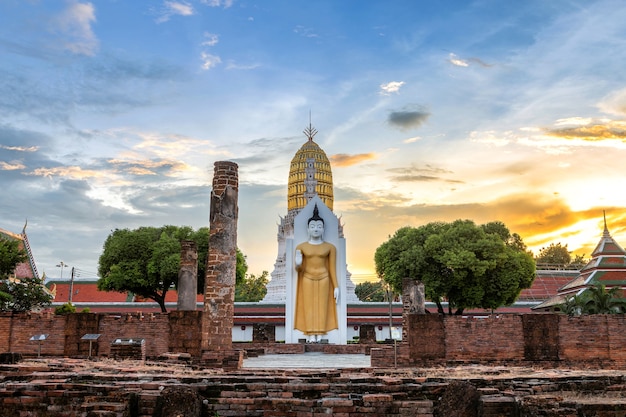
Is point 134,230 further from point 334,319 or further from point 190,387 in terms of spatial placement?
point 190,387

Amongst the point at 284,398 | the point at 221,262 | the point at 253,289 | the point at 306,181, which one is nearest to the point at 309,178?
the point at 306,181

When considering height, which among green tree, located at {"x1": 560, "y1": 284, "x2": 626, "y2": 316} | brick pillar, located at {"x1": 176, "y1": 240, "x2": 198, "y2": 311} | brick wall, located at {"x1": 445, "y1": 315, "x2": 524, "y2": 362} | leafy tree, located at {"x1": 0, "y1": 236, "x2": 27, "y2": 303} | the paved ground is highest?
leafy tree, located at {"x1": 0, "y1": 236, "x2": 27, "y2": 303}

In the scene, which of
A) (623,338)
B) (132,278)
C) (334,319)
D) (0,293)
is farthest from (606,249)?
(0,293)

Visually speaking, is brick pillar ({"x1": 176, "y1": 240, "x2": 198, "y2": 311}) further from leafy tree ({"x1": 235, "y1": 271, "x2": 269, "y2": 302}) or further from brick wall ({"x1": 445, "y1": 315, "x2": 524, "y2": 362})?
leafy tree ({"x1": 235, "y1": 271, "x2": 269, "y2": 302})

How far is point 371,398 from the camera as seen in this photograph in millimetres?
8000

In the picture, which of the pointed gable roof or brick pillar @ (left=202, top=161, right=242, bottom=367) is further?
the pointed gable roof

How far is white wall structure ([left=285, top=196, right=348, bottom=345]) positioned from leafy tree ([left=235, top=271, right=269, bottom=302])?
33211 mm

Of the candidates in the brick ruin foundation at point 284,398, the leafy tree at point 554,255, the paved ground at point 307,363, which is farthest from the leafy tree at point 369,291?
the brick ruin foundation at point 284,398

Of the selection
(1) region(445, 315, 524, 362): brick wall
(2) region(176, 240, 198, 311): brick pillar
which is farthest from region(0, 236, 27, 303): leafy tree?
(1) region(445, 315, 524, 362): brick wall

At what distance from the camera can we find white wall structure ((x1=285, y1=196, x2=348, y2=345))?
22.2 meters

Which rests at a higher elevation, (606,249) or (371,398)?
(606,249)

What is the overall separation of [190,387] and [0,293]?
886 inches

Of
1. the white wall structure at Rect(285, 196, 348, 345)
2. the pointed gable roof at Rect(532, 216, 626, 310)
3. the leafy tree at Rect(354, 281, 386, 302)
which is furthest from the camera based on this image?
the leafy tree at Rect(354, 281, 386, 302)

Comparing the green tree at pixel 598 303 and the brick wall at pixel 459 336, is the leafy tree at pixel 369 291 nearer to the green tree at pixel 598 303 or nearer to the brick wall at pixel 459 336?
the green tree at pixel 598 303
